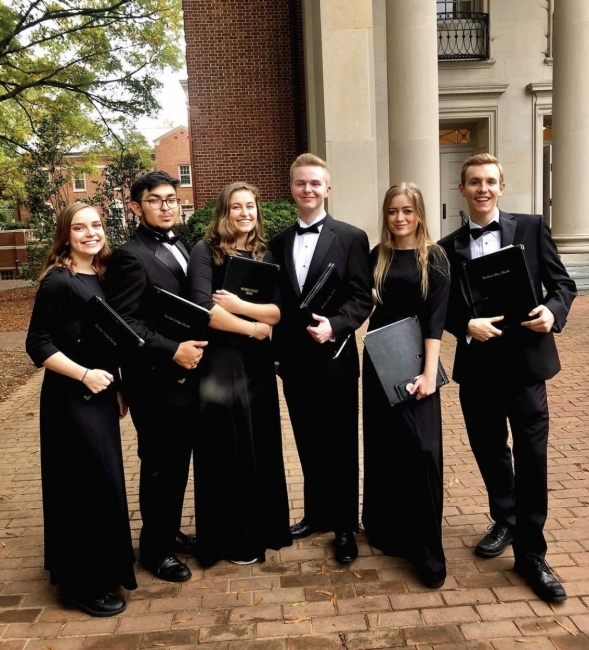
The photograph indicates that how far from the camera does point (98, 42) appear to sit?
21.7m

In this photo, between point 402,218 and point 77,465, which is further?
point 402,218

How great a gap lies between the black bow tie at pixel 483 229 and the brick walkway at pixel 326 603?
75.5 inches

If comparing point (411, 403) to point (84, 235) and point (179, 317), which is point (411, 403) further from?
point (84, 235)

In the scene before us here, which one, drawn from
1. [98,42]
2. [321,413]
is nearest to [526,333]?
[321,413]

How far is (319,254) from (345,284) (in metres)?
0.24

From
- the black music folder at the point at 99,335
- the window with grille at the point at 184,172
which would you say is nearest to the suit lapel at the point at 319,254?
the black music folder at the point at 99,335

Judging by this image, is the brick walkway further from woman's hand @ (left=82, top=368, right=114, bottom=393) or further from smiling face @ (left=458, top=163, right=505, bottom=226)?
smiling face @ (left=458, top=163, right=505, bottom=226)

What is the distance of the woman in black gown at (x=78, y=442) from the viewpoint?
3.22 meters

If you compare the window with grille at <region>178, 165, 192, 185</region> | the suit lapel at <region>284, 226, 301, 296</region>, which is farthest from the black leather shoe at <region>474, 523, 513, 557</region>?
the window with grille at <region>178, 165, 192, 185</region>

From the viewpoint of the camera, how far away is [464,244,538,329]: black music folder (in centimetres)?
322

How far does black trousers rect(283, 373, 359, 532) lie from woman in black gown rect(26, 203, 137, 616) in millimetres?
1112

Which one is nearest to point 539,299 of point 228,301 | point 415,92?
point 228,301

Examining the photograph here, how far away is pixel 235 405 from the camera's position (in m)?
3.63

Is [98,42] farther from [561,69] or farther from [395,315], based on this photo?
[395,315]
